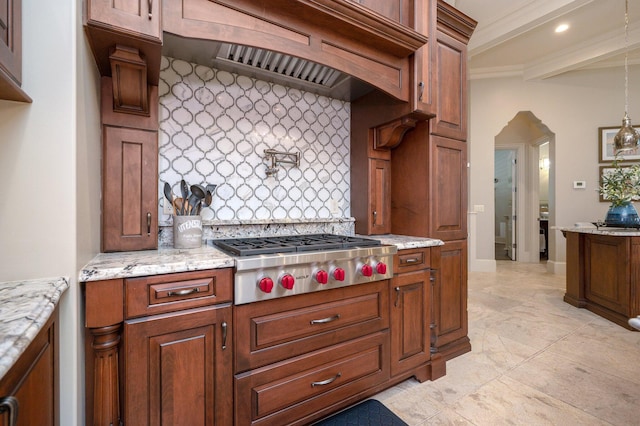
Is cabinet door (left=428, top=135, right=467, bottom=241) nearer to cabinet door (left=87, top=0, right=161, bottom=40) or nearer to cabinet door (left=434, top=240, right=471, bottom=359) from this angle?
cabinet door (left=434, top=240, right=471, bottom=359)

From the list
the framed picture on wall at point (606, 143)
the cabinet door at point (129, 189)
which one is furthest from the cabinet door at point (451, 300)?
the framed picture on wall at point (606, 143)

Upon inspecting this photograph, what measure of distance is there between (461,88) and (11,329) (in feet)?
8.64

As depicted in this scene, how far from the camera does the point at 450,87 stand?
6.91 feet

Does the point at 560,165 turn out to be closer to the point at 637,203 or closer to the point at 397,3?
the point at 637,203

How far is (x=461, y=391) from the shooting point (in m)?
1.77

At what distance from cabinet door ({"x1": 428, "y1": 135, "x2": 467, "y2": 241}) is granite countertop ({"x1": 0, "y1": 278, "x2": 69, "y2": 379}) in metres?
1.94

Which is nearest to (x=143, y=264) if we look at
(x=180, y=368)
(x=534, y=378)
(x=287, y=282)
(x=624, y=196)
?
(x=180, y=368)

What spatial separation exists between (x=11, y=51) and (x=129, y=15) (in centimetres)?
44

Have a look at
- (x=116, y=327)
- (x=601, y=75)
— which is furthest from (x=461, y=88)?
(x=601, y=75)

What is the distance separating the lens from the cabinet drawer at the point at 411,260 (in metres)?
1.74

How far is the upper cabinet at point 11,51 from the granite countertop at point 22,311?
22.5 inches

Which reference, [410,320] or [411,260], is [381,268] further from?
[410,320]

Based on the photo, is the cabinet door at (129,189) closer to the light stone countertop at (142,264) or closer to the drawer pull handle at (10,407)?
the light stone countertop at (142,264)

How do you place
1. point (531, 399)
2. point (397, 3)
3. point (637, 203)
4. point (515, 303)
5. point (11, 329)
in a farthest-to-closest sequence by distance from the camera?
point (637, 203) < point (515, 303) < point (397, 3) < point (531, 399) < point (11, 329)
